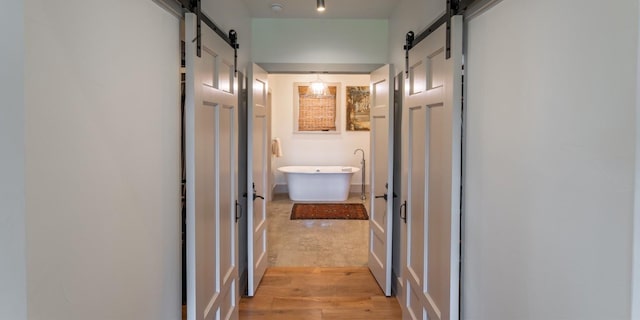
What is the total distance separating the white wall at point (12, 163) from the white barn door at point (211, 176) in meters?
1.00

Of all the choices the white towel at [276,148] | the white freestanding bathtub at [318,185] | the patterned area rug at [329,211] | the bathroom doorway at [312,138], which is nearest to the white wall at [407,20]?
the patterned area rug at [329,211]

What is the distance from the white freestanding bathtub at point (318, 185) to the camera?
8.20 meters

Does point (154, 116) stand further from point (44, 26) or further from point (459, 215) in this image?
point (459, 215)

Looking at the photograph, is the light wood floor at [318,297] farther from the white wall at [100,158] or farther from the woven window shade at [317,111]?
the woven window shade at [317,111]

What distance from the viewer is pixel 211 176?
2270 millimetres

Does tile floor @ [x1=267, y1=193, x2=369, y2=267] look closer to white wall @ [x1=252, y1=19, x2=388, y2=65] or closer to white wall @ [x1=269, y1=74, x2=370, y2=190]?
white wall @ [x1=269, y1=74, x2=370, y2=190]

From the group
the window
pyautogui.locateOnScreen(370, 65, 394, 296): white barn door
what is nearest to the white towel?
the window

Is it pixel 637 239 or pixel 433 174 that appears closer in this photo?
pixel 637 239

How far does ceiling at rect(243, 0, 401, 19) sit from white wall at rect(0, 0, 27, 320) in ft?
8.97

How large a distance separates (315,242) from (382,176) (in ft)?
6.28

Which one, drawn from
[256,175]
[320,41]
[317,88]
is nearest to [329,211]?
[317,88]

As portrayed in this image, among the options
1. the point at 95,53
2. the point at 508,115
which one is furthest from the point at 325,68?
the point at 95,53

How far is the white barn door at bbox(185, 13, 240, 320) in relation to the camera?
75.5 inches

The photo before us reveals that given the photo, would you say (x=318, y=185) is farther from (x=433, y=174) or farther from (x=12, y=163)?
(x=12, y=163)
